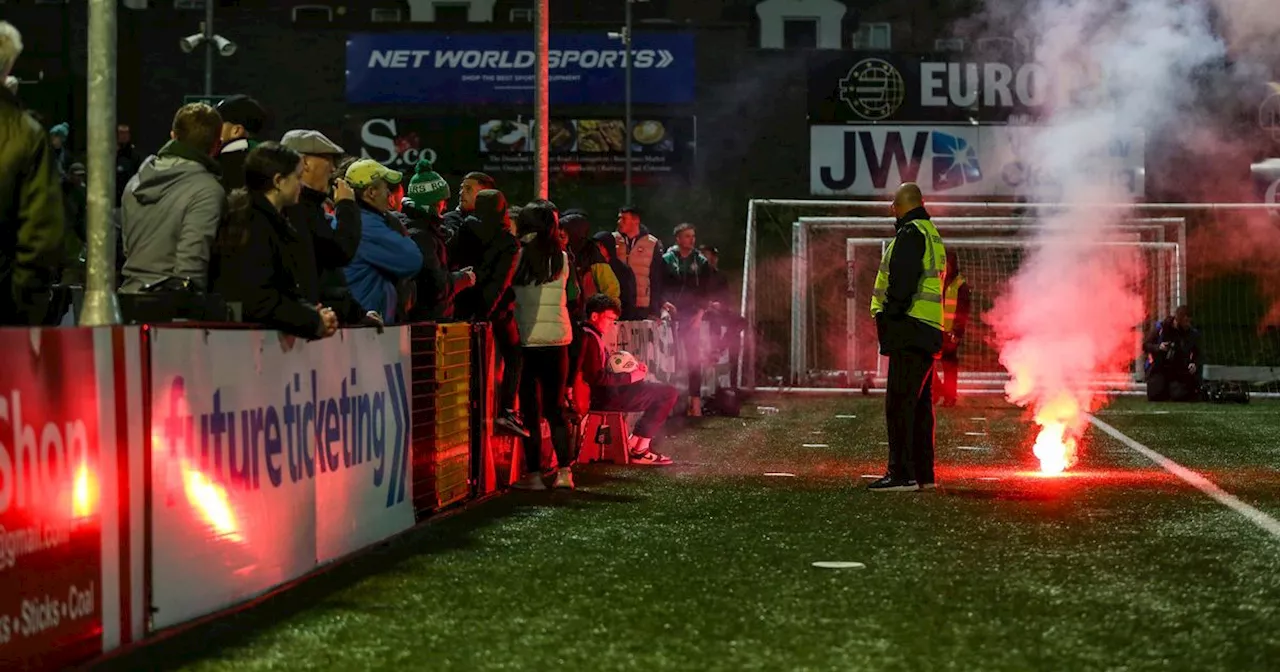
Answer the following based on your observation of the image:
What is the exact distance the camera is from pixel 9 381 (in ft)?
19.1

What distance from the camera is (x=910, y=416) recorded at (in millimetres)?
12469

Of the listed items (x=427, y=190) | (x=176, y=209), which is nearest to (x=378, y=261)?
(x=427, y=190)

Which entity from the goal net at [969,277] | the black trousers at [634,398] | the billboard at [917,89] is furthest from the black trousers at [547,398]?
the billboard at [917,89]

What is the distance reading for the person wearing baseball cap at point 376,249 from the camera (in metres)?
11.0

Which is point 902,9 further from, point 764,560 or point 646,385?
point 764,560

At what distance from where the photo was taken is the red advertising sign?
5809 millimetres

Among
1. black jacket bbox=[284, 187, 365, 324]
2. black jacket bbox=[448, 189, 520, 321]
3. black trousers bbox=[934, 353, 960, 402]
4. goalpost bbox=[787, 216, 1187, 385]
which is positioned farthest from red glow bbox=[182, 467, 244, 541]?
goalpost bbox=[787, 216, 1187, 385]

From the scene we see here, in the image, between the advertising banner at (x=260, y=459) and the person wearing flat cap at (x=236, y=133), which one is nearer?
the advertising banner at (x=260, y=459)

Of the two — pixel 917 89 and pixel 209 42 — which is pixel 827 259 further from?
pixel 209 42

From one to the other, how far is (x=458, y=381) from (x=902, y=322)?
9.27ft

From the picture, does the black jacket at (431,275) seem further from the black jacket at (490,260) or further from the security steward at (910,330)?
the security steward at (910,330)


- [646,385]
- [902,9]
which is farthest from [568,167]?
[646,385]

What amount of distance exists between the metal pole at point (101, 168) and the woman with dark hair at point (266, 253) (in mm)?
644

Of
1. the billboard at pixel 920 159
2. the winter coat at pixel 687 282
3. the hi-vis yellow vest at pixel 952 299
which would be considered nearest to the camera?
the hi-vis yellow vest at pixel 952 299
